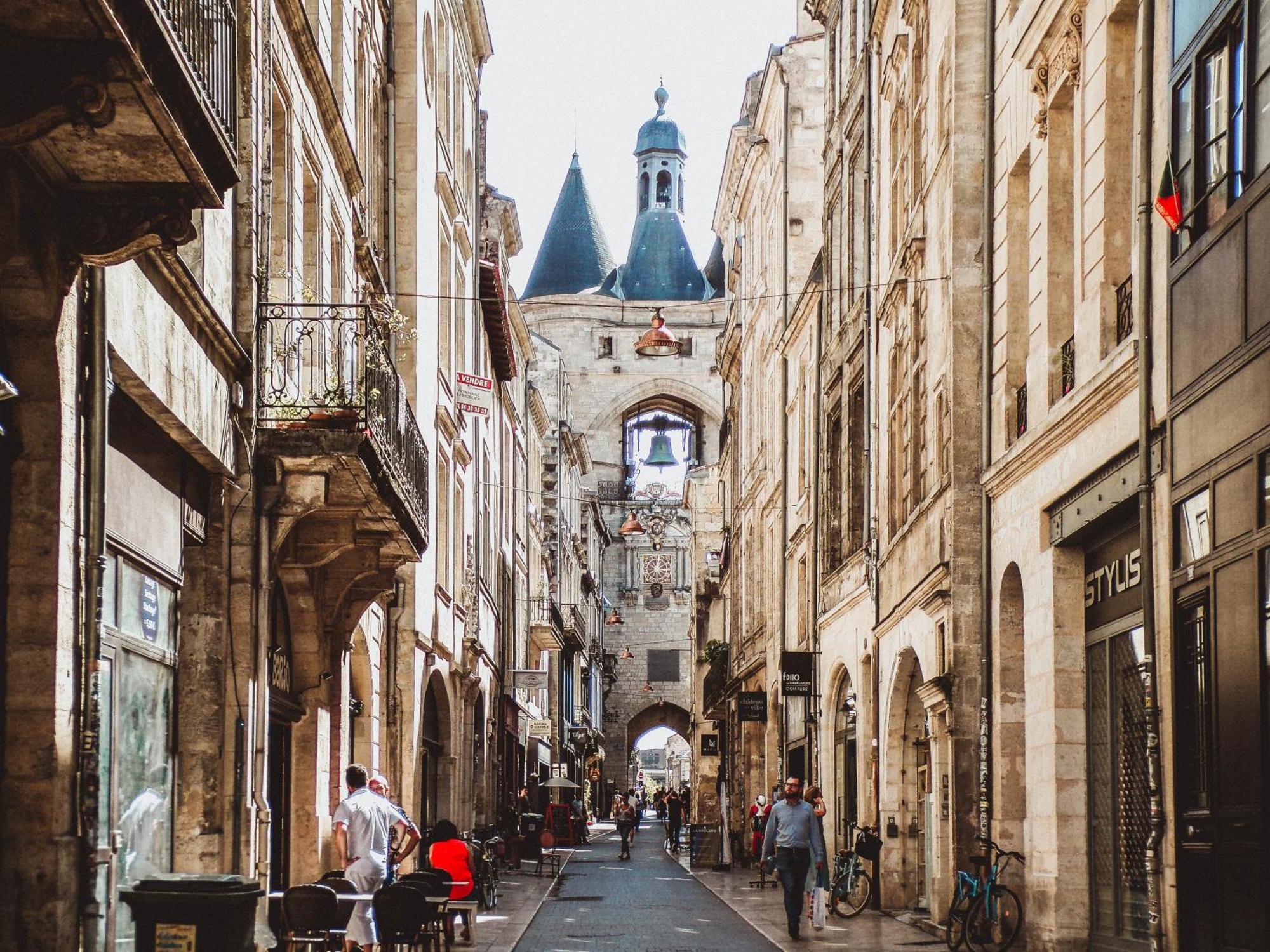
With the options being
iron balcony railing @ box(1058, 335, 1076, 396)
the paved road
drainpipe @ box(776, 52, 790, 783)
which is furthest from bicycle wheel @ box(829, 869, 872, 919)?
drainpipe @ box(776, 52, 790, 783)

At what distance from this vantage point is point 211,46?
396 inches

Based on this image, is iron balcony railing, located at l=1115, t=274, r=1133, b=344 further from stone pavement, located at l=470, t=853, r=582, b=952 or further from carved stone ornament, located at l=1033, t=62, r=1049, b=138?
stone pavement, located at l=470, t=853, r=582, b=952

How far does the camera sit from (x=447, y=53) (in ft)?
99.2

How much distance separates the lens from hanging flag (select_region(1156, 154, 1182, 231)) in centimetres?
1308

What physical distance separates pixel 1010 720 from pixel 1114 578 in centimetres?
358

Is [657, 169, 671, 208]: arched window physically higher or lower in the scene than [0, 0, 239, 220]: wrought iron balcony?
higher

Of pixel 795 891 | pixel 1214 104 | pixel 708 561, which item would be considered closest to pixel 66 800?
pixel 1214 104

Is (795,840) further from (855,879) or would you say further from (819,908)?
(855,879)

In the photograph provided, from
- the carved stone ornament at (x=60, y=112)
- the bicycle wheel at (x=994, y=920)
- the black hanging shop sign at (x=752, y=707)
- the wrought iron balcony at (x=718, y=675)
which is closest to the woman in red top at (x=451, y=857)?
the bicycle wheel at (x=994, y=920)

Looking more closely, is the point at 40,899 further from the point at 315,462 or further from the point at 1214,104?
the point at 1214,104

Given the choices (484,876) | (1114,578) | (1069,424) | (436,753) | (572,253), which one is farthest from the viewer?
(572,253)

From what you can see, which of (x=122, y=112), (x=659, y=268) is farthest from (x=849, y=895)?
(x=659, y=268)

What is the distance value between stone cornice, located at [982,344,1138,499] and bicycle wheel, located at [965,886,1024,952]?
143 inches

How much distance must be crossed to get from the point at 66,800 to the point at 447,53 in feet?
73.3
